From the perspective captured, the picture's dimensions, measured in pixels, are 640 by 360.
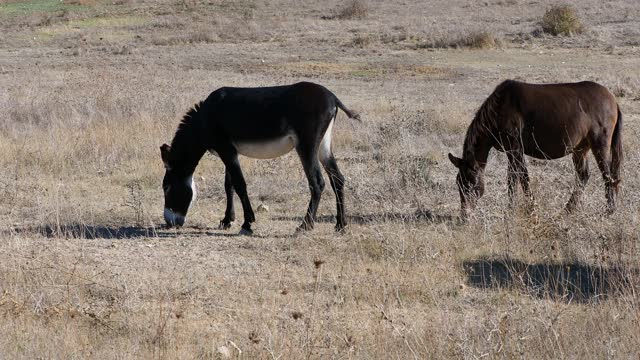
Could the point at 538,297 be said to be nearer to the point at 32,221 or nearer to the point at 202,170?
the point at 32,221

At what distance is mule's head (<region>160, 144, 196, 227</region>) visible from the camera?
33.7 ft

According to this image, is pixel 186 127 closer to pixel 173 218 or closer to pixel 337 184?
pixel 173 218

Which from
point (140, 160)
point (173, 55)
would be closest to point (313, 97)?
point (140, 160)

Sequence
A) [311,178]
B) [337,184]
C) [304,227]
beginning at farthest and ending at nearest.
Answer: [337,184], [311,178], [304,227]

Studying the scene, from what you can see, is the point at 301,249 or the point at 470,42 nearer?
the point at 301,249

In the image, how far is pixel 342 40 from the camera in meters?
36.9

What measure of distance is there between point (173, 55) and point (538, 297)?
27380 millimetres

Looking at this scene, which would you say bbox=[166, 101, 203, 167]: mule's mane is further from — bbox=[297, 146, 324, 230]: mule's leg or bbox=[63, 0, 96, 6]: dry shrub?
bbox=[63, 0, 96, 6]: dry shrub

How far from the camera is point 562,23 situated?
36062 millimetres

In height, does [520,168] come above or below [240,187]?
above

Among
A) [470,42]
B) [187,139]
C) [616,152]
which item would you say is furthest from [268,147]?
[470,42]

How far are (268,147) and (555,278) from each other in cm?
350

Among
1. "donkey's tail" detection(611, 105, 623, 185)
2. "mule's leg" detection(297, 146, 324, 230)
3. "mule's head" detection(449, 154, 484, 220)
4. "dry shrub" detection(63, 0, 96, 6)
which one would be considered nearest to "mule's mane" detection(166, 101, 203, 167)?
"mule's leg" detection(297, 146, 324, 230)

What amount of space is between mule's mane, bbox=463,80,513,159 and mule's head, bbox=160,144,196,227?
119 inches
